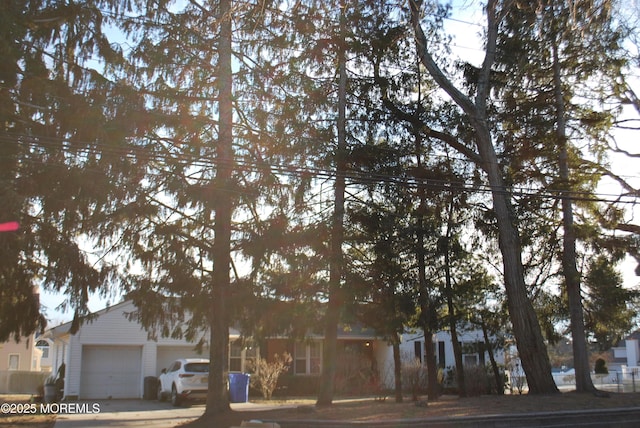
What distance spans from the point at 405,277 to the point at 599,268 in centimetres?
722

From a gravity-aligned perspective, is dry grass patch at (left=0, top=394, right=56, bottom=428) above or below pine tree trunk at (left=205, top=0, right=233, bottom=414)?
below

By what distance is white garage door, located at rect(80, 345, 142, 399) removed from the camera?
26.1 metres

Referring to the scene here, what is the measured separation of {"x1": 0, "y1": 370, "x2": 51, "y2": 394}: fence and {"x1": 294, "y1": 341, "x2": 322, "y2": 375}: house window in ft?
43.1

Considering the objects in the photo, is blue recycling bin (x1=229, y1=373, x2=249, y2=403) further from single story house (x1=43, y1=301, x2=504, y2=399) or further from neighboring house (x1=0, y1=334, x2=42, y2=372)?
neighboring house (x1=0, y1=334, x2=42, y2=372)

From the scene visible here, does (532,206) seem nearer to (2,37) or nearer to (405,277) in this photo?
(405,277)

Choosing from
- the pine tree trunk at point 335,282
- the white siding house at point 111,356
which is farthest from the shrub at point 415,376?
the white siding house at point 111,356

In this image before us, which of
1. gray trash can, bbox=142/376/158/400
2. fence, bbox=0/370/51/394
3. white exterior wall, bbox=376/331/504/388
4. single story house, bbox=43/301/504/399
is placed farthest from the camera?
fence, bbox=0/370/51/394

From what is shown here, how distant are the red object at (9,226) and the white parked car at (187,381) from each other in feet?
32.6

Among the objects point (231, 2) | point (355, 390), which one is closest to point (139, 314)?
point (231, 2)

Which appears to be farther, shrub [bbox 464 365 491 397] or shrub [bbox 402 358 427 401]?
shrub [bbox 464 365 491 397]

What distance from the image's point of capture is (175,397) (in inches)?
856

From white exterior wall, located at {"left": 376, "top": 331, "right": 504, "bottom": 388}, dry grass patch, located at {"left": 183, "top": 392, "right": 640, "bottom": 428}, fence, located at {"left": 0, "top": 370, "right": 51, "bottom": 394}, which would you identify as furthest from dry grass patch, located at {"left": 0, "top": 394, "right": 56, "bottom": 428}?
white exterior wall, located at {"left": 376, "top": 331, "right": 504, "bottom": 388}

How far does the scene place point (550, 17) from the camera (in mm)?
18703

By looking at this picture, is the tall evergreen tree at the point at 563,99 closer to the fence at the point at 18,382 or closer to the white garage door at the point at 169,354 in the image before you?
the white garage door at the point at 169,354
